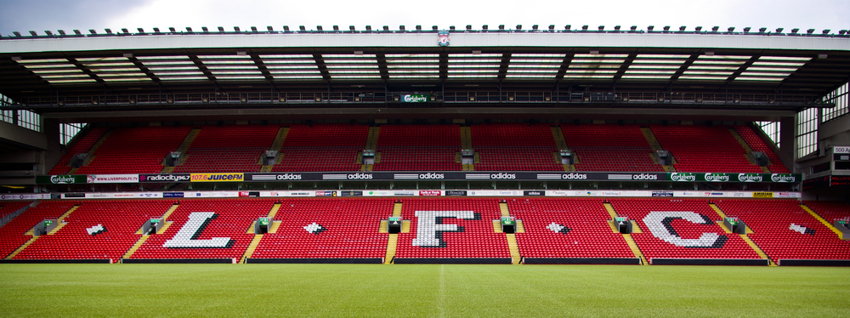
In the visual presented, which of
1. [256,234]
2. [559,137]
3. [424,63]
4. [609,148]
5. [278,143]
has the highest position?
[424,63]

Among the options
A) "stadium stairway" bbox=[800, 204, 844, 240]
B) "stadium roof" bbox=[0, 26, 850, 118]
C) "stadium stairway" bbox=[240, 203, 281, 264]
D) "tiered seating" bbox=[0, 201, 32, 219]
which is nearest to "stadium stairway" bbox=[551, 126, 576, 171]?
"stadium roof" bbox=[0, 26, 850, 118]

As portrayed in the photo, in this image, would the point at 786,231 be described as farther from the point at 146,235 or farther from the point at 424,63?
the point at 146,235

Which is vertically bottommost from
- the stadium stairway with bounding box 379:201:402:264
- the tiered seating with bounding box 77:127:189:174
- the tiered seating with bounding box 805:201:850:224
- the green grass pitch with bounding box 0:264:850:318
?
the stadium stairway with bounding box 379:201:402:264

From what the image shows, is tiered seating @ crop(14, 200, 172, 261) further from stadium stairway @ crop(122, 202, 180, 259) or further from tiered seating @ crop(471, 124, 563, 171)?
tiered seating @ crop(471, 124, 563, 171)

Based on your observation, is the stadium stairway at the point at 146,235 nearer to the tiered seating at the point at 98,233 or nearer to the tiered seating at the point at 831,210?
the tiered seating at the point at 98,233

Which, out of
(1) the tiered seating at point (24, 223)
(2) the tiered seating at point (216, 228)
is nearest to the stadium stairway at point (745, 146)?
(2) the tiered seating at point (216, 228)

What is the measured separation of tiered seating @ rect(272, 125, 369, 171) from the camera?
40.8 meters

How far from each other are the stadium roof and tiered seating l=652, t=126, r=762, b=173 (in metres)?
5.13

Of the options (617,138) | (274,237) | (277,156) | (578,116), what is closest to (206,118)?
(277,156)

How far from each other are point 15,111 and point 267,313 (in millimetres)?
45176

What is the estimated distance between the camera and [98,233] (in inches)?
1329

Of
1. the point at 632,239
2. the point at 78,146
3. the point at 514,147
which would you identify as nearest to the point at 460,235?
the point at 632,239

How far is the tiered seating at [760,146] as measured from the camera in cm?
4106

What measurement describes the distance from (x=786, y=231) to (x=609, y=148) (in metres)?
14.1
